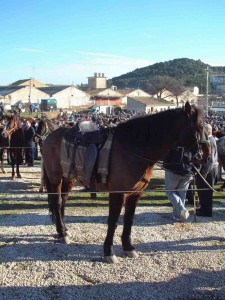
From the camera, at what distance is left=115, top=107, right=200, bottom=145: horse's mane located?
4883mm

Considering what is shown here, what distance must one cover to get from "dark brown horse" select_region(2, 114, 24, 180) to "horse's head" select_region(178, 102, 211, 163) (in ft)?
26.6

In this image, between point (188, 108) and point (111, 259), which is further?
point (111, 259)

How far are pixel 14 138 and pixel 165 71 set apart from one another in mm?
147857

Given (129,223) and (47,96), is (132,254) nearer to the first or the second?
(129,223)

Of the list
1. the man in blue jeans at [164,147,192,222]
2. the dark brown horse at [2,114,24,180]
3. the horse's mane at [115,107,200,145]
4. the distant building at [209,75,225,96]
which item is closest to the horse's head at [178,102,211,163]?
the horse's mane at [115,107,200,145]

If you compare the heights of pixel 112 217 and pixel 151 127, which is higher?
pixel 151 127

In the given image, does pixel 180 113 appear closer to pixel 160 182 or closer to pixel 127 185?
pixel 127 185

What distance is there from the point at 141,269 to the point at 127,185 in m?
1.27

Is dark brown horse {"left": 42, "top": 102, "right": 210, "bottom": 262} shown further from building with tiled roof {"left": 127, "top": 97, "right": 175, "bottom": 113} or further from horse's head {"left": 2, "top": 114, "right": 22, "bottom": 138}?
building with tiled roof {"left": 127, "top": 97, "right": 175, "bottom": 113}

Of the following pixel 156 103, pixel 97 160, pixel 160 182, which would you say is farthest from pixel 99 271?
pixel 156 103

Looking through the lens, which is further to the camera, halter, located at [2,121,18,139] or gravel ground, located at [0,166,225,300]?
halter, located at [2,121,18,139]

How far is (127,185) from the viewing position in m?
5.07

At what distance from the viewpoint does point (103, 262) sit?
17.4ft

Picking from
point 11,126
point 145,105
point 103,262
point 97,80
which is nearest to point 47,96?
point 145,105
